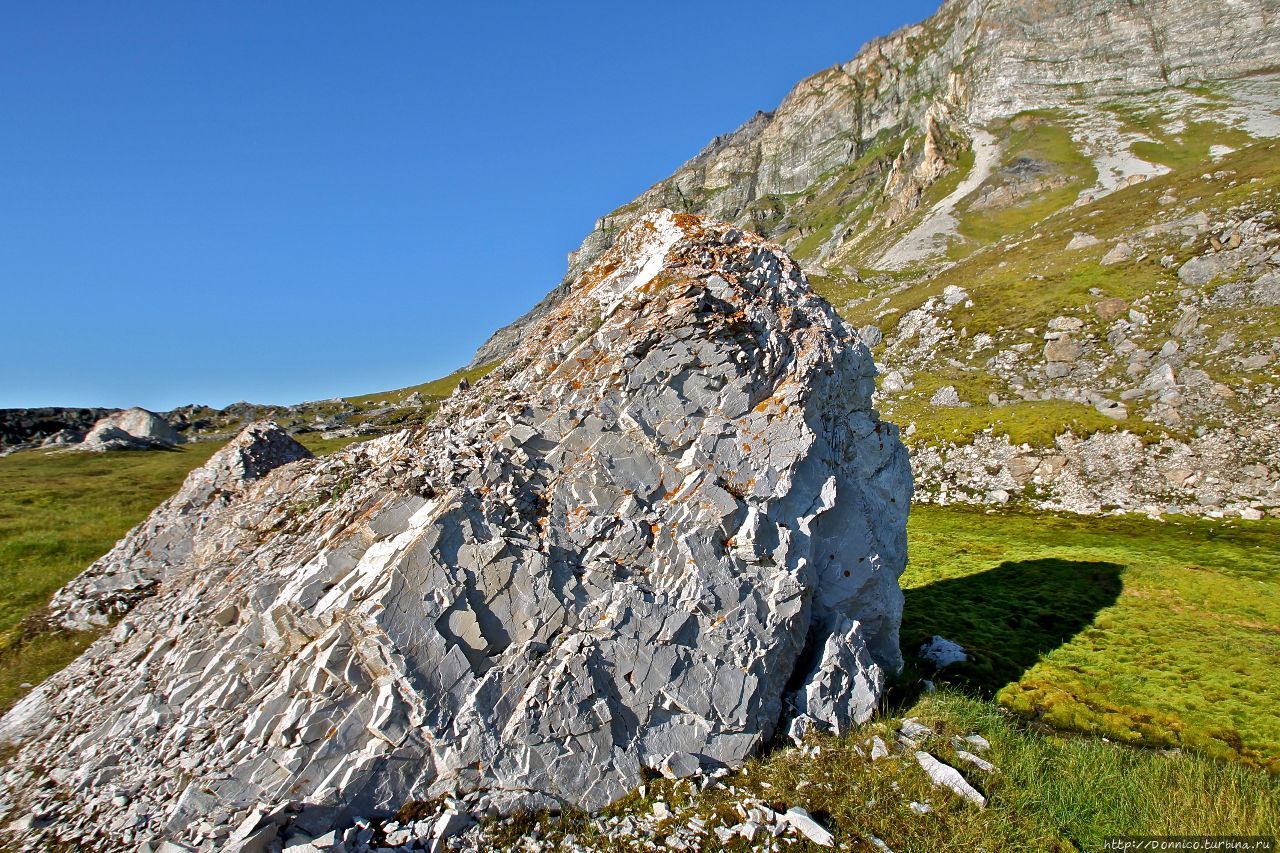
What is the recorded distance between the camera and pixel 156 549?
64.4ft

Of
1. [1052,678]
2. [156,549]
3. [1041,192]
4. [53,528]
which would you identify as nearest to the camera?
[1052,678]

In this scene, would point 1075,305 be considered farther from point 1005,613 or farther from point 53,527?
point 53,527

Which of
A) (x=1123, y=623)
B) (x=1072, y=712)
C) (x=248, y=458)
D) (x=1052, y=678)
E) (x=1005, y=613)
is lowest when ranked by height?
(x=1123, y=623)

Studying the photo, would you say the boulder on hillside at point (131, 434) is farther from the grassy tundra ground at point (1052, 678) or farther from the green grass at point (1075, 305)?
the green grass at point (1075, 305)

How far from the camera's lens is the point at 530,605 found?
1054cm

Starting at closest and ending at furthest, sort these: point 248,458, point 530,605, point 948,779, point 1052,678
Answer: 1. point 948,779
2. point 530,605
3. point 1052,678
4. point 248,458

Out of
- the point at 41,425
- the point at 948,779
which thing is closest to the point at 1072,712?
the point at 948,779

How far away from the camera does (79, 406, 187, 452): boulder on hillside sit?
5872 cm

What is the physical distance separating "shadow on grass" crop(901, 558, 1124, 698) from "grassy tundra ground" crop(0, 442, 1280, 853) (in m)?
0.09

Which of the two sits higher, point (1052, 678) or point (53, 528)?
point (53, 528)

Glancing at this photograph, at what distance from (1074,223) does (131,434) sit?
12226 cm

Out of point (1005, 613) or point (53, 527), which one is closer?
point (1005, 613)

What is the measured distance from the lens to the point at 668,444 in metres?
Result: 12.2

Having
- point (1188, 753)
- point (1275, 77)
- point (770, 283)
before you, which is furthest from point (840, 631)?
point (1275, 77)
